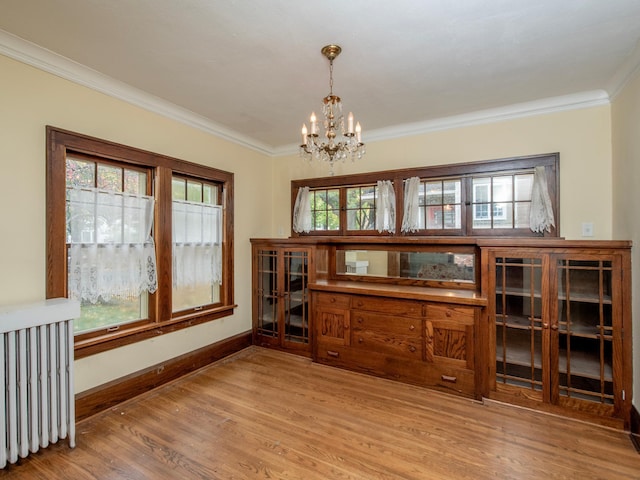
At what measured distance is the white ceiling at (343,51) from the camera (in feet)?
5.75

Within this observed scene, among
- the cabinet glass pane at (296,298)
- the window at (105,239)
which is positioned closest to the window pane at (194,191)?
the window at (105,239)

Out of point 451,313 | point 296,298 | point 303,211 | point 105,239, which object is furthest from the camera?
point 303,211

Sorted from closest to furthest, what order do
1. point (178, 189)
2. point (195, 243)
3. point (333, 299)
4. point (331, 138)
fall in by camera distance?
point (331, 138) → point (178, 189) → point (195, 243) → point (333, 299)

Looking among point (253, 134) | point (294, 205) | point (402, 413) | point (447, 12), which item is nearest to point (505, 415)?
point (402, 413)

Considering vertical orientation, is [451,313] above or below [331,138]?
below

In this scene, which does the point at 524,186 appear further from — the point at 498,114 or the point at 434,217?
the point at 434,217

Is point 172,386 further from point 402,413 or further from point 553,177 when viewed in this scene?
point 553,177

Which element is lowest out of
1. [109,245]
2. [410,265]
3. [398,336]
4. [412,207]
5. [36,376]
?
[398,336]

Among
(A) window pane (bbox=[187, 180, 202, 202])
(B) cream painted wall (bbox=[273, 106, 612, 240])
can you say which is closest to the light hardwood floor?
(B) cream painted wall (bbox=[273, 106, 612, 240])

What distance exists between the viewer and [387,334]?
3143mm

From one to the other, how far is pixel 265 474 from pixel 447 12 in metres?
2.89

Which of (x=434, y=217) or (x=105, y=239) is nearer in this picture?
(x=105, y=239)

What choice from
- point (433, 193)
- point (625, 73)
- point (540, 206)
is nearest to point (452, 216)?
point (433, 193)

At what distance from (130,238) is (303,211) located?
2.06m
